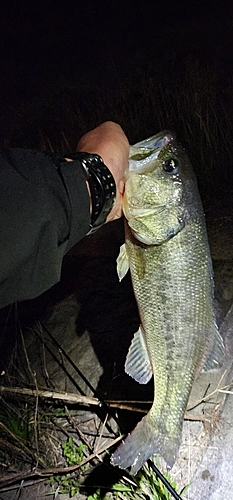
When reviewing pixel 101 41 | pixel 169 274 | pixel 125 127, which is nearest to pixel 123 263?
pixel 169 274

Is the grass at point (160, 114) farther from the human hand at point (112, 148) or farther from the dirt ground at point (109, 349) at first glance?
the human hand at point (112, 148)

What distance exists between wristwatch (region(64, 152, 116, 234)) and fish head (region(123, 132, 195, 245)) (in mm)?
174

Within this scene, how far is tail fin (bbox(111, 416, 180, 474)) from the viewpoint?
75.0 inches

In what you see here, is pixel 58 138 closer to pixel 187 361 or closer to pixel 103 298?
pixel 103 298

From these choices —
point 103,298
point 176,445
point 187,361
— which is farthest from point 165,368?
point 103,298

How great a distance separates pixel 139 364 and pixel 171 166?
0.91 m

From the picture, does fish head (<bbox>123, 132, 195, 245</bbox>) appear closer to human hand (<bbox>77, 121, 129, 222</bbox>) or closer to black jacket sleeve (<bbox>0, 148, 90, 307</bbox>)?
human hand (<bbox>77, 121, 129, 222</bbox>)

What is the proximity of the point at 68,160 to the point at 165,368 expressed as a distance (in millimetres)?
1010

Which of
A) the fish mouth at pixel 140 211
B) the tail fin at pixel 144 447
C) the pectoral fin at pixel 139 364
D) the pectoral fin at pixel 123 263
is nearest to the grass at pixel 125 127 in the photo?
the tail fin at pixel 144 447

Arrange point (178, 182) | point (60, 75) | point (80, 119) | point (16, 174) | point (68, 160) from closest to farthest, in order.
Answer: point (16, 174) → point (68, 160) → point (178, 182) → point (80, 119) → point (60, 75)

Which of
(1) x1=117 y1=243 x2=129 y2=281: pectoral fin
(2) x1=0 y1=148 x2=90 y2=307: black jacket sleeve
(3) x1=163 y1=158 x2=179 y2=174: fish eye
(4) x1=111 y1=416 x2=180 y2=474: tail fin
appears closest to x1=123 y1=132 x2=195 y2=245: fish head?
(3) x1=163 y1=158 x2=179 y2=174: fish eye

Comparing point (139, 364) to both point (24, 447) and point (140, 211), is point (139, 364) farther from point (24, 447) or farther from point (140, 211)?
point (24, 447)

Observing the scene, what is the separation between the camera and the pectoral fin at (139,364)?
2107 mm

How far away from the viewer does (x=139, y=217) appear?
2.06 m
